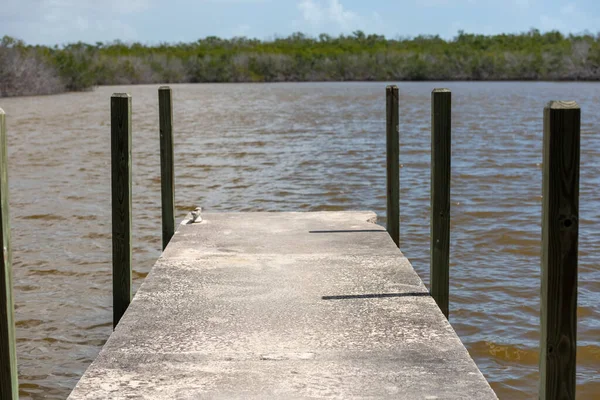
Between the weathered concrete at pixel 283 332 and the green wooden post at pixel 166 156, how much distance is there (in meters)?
0.48

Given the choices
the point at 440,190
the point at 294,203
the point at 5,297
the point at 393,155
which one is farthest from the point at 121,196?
the point at 294,203

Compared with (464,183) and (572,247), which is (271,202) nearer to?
(464,183)

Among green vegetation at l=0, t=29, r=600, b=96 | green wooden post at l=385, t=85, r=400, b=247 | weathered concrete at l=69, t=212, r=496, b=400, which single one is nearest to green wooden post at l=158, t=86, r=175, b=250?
weathered concrete at l=69, t=212, r=496, b=400

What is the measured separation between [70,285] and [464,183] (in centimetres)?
839

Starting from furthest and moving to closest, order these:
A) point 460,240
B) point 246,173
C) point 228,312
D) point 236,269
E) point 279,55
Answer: point 279,55 < point 246,173 < point 460,240 < point 236,269 < point 228,312

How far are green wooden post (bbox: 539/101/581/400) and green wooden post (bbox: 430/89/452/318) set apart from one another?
2063 mm

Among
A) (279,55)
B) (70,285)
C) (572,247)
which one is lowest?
(70,285)

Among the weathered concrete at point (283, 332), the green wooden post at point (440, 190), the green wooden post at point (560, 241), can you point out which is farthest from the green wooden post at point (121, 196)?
the green wooden post at point (560, 241)

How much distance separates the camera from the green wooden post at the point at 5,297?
358cm

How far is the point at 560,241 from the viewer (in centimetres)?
346

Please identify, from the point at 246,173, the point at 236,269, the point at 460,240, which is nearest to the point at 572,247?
the point at 236,269

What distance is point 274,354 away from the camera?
4605 mm

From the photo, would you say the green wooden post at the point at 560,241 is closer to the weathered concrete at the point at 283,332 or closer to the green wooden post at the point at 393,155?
the weathered concrete at the point at 283,332

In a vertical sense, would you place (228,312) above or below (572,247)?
below
